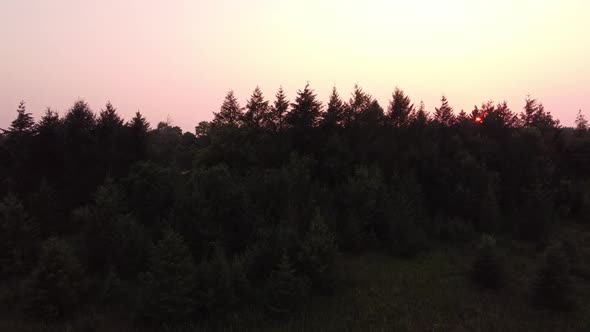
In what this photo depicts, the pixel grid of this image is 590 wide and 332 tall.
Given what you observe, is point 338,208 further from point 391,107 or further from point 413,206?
point 391,107

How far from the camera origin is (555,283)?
19750mm

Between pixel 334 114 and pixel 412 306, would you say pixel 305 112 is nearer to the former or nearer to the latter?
pixel 334 114

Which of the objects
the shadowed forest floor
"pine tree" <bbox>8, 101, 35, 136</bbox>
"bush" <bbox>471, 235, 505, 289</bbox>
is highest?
"pine tree" <bbox>8, 101, 35, 136</bbox>

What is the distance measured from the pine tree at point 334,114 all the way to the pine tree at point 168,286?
68.8 feet

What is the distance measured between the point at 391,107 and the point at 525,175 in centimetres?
1402

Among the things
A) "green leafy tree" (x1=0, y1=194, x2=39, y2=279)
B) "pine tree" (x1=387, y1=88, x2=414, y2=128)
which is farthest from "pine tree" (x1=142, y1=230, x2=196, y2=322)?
"pine tree" (x1=387, y1=88, x2=414, y2=128)

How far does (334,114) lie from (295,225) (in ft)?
52.0

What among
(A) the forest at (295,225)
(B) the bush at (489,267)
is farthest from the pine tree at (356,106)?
(B) the bush at (489,267)

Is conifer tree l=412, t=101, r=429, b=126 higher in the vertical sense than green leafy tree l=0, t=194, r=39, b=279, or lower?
higher

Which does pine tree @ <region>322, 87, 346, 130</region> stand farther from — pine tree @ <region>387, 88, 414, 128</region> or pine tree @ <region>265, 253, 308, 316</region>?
pine tree @ <region>265, 253, 308, 316</region>

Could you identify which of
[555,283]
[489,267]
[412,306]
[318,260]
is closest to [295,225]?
[318,260]

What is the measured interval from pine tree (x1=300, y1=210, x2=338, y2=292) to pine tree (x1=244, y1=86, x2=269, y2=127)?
19249 mm

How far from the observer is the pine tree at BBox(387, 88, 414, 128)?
39.8 m

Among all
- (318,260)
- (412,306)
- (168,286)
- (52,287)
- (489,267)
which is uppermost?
(318,260)
